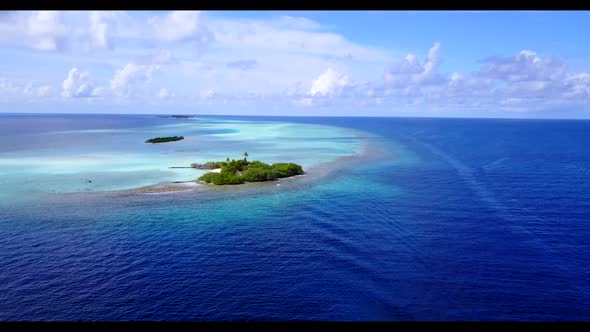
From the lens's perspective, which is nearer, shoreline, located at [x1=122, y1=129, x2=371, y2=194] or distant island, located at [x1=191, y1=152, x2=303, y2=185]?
shoreline, located at [x1=122, y1=129, x2=371, y2=194]

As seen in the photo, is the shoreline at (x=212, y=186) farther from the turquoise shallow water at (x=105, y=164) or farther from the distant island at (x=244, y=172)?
the turquoise shallow water at (x=105, y=164)

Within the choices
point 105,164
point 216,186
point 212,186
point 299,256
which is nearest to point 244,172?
point 216,186

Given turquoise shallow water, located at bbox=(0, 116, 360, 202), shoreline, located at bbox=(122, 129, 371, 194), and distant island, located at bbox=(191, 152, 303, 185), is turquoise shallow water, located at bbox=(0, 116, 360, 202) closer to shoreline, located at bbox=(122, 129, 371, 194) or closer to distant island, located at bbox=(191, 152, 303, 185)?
shoreline, located at bbox=(122, 129, 371, 194)

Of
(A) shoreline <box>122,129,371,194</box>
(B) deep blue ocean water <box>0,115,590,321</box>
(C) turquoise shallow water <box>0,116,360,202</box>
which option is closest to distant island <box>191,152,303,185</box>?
(A) shoreline <box>122,129,371,194</box>

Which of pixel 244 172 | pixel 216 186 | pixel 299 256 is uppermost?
pixel 244 172

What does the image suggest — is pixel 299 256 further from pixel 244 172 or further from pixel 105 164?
pixel 105 164

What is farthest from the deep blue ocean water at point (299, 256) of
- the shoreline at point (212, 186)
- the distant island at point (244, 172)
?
the distant island at point (244, 172)
